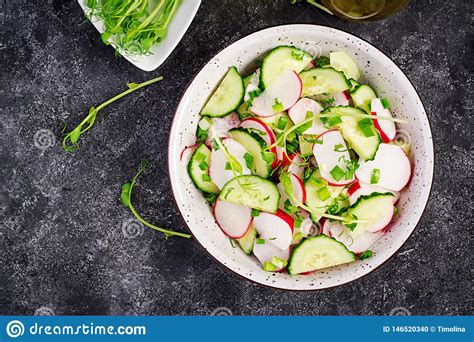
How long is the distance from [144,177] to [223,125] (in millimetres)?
351

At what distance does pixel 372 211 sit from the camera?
1577 mm

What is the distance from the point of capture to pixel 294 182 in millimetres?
1562

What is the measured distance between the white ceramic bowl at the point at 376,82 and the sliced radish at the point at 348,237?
3cm

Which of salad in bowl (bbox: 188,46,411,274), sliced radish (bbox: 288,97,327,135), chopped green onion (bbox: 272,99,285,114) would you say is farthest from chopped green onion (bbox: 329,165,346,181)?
chopped green onion (bbox: 272,99,285,114)

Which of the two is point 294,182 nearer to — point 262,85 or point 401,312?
point 262,85

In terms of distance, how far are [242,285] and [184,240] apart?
9.1 inches

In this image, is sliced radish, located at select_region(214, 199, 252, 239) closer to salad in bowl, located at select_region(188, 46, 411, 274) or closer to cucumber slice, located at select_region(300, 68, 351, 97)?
salad in bowl, located at select_region(188, 46, 411, 274)

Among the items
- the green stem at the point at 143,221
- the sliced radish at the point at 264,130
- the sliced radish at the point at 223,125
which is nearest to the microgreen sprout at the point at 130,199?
the green stem at the point at 143,221

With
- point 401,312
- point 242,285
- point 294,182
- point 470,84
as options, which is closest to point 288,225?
point 294,182

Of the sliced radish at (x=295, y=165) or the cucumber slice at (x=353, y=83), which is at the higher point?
the cucumber slice at (x=353, y=83)

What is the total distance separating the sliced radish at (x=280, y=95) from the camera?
1558 millimetres

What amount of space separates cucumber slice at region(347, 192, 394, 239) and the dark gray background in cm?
33

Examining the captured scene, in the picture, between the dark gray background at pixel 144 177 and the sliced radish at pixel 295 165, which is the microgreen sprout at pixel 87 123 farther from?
the sliced radish at pixel 295 165

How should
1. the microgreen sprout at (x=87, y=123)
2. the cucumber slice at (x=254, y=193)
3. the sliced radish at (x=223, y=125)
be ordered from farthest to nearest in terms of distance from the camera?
the microgreen sprout at (x=87, y=123) < the sliced radish at (x=223, y=125) < the cucumber slice at (x=254, y=193)
